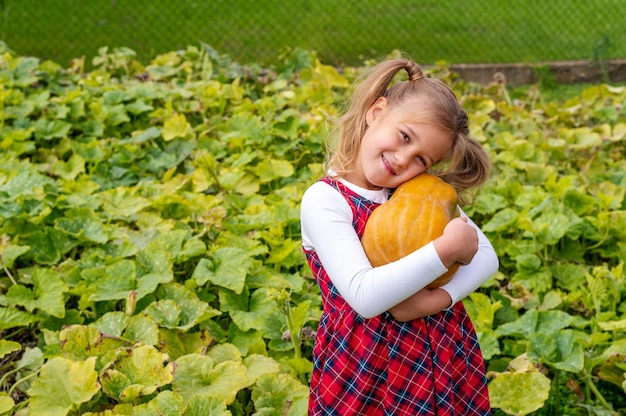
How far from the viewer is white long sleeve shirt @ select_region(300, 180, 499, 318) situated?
1.37 m

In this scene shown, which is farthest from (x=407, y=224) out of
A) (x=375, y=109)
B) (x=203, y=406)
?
(x=203, y=406)

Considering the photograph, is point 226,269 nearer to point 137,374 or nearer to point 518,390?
point 137,374

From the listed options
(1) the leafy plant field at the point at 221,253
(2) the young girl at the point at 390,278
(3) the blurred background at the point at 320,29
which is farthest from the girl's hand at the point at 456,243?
(3) the blurred background at the point at 320,29

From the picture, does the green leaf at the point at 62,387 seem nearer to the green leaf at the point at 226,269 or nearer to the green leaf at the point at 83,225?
the green leaf at the point at 226,269

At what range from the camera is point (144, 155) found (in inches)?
139

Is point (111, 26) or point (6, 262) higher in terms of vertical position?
point (6, 262)

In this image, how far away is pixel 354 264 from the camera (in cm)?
142

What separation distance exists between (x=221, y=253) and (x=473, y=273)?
1.10 m

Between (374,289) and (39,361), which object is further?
(39,361)

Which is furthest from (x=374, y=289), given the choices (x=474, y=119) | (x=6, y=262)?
(x=474, y=119)

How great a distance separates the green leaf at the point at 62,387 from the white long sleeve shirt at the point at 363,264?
69cm

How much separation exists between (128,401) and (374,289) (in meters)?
0.83

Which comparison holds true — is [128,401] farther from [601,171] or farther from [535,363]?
[601,171]

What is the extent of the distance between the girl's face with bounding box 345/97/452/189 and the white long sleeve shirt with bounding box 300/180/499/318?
0.07m
